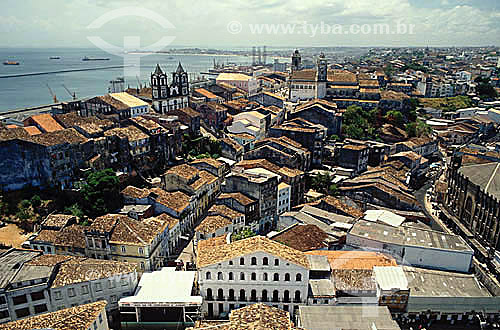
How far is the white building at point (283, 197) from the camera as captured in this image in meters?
43.0

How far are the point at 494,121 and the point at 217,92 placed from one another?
65.1 meters

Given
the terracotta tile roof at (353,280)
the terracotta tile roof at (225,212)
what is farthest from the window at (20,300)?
the terracotta tile roof at (353,280)

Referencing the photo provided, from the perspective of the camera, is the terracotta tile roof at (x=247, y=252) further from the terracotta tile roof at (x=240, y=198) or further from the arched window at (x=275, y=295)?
the terracotta tile roof at (x=240, y=198)

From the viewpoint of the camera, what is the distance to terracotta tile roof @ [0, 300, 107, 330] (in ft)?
70.7

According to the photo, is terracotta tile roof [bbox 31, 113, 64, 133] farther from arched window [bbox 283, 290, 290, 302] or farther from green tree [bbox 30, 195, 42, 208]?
arched window [bbox 283, 290, 290, 302]

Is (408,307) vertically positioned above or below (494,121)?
below

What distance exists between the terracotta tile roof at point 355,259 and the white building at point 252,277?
14.0ft

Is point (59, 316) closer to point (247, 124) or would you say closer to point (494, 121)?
point (247, 124)

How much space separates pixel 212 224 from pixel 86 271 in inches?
515

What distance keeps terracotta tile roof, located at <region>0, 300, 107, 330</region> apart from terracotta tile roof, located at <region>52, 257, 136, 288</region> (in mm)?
3600

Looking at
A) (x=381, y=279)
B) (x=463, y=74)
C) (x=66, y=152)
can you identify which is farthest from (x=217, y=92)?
(x=463, y=74)

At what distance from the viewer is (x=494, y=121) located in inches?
3292

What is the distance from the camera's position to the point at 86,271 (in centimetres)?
2719

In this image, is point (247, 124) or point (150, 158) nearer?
point (150, 158)
